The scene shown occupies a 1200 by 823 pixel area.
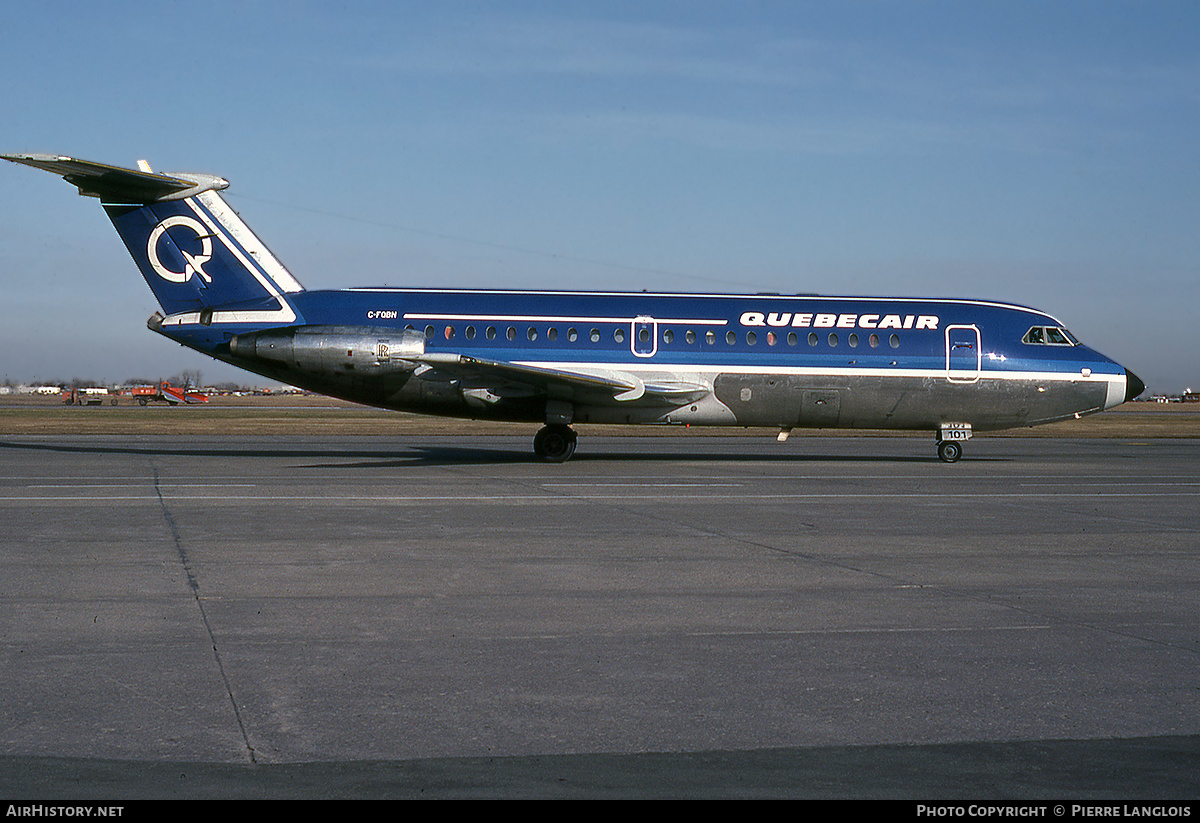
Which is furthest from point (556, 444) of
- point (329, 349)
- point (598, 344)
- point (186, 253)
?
point (186, 253)

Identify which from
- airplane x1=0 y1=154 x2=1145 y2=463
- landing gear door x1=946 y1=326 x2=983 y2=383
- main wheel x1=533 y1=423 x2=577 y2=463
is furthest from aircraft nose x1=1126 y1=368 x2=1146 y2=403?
main wheel x1=533 y1=423 x2=577 y2=463

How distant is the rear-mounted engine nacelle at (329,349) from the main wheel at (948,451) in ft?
40.6

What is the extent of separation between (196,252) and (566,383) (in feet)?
29.9

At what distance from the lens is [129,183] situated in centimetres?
2383

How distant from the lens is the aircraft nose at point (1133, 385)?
25.5 meters

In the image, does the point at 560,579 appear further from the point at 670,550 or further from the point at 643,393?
the point at 643,393

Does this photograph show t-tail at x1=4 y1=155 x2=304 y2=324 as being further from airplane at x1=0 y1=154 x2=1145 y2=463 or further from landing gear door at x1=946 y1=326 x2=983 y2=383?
landing gear door at x1=946 y1=326 x2=983 y2=383

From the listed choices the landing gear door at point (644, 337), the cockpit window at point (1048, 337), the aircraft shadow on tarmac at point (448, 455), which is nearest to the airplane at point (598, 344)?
the landing gear door at point (644, 337)

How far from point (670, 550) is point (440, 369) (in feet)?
40.0

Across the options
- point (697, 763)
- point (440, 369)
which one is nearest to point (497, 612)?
point (697, 763)

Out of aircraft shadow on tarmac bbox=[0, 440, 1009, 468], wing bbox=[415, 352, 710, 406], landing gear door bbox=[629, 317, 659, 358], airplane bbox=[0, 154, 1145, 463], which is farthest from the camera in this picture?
aircraft shadow on tarmac bbox=[0, 440, 1009, 468]

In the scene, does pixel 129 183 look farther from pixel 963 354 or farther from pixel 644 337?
pixel 963 354

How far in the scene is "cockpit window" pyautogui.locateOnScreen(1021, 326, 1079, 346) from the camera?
25.3 metres

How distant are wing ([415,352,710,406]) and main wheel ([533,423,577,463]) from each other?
889mm
